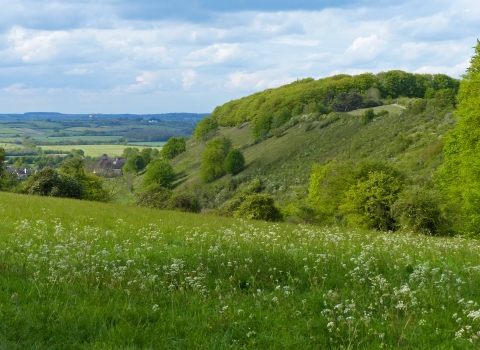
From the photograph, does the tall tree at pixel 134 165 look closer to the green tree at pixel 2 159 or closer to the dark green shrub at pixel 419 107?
the dark green shrub at pixel 419 107

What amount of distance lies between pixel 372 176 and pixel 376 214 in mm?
A: 3050

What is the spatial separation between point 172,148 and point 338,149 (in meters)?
76.5

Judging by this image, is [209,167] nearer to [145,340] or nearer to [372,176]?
[372,176]

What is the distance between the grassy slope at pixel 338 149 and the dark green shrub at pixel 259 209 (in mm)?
18859

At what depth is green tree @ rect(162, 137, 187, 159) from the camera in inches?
6260

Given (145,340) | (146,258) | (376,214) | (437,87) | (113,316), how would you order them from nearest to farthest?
1. (145,340)
2. (113,316)
3. (146,258)
4. (376,214)
5. (437,87)

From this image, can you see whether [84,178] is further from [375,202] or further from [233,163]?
[233,163]

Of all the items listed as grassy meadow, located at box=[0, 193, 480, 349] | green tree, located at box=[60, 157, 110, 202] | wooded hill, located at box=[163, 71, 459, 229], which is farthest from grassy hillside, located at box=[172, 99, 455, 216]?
grassy meadow, located at box=[0, 193, 480, 349]

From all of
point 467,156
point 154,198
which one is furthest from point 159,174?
point 467,156

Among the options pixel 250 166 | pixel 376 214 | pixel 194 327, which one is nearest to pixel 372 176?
pixel 376 214

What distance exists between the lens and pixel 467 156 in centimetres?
2775

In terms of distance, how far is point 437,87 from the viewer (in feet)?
607

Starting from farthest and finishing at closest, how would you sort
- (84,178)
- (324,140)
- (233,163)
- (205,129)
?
(205,129) → (233,163) → (324,140) → (84,178)

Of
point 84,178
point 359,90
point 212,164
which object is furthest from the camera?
point 359,90
